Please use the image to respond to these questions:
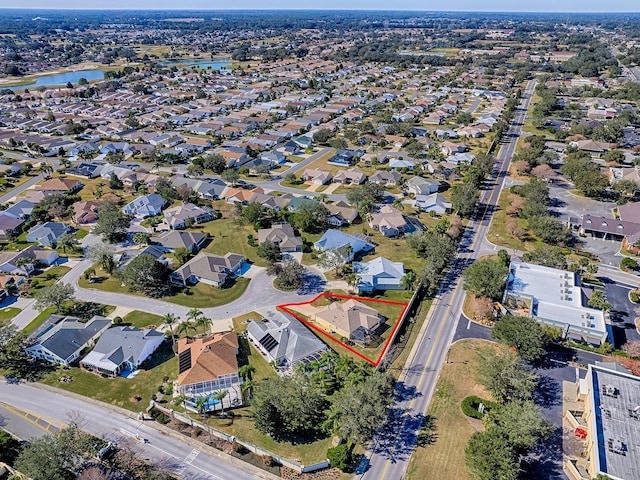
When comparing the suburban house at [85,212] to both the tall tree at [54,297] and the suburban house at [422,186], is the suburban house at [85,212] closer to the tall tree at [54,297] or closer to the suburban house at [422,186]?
the tall tree at [54,297]

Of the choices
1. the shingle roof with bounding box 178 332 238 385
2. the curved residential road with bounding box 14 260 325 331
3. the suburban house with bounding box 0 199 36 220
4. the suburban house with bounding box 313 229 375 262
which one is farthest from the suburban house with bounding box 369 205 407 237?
the suburban house with bounding box 0 199 36 220

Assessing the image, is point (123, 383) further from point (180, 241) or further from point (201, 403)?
point (180, 241)

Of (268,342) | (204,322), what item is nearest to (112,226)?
(204,322)

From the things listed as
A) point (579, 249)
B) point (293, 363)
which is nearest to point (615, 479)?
point (293, 363)

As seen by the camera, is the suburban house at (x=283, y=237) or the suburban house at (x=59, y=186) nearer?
the suburban house at (x=283, y=237)

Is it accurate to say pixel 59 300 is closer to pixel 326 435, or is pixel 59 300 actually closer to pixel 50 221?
pixel 50 221

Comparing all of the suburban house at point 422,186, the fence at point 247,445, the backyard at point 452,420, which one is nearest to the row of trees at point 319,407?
the fence at point 247,445
